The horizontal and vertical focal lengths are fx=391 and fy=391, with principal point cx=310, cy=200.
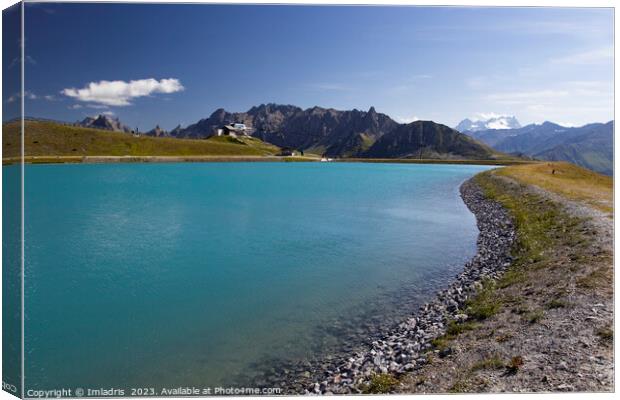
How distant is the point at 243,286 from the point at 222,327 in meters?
4.70

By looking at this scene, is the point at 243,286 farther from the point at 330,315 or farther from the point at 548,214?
the point at 548,214

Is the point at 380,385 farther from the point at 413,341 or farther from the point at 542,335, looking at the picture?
the point at 542,335

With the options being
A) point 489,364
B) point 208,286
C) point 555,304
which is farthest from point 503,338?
point 208,286

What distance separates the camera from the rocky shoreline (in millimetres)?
10422

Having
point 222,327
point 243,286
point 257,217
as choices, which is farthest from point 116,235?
point 222,327

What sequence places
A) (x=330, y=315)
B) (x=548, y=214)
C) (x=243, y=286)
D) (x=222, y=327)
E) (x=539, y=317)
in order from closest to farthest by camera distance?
(x=539, y=317) < (x=222, y=327) < (x=330, y=315) < (x=243, y=286) < (x=548, y=214)

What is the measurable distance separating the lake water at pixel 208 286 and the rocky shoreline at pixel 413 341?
106 cm

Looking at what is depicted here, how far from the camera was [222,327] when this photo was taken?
1429 cm

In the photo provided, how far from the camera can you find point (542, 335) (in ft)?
35.4

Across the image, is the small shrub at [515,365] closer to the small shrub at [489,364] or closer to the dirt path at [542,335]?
the dirt path at [542,335]

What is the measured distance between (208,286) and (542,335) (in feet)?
45.7

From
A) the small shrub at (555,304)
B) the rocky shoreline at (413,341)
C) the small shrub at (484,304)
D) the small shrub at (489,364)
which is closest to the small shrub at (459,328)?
the rocky shoreline at (413,341)

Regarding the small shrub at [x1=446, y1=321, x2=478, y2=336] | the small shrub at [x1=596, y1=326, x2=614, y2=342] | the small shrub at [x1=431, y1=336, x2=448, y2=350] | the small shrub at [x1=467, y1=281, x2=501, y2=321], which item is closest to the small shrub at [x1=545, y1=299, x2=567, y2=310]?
the small shrub at [x1=467, y1=281, x2=501, y2=321]

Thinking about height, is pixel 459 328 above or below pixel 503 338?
below
